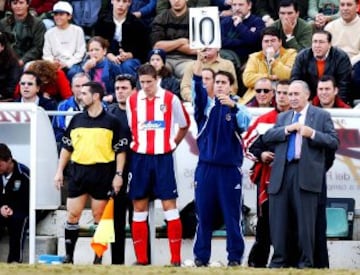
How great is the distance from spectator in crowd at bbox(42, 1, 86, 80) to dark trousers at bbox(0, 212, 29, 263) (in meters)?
2.89

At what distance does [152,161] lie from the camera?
15.0 meters

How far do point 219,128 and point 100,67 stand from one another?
3.08m

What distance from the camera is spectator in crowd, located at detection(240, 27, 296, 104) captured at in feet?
54.7

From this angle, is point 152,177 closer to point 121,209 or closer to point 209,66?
point 121,209

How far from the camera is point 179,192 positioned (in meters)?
15.9

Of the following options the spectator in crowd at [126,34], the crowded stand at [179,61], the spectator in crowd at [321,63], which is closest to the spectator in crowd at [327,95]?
the crowded stand at [179,61]

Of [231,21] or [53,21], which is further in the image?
[53,21]

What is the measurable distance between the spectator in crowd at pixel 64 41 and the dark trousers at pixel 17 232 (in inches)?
114

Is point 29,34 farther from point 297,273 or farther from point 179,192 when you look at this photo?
Result: point 297,273

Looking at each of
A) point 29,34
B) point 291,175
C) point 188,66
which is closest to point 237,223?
point 291,175

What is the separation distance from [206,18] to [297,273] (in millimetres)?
3111

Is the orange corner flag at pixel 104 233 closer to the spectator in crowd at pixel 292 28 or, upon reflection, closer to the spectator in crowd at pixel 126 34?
the spectator in crowd at pixel 126 34

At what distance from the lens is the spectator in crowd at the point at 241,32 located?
58.6 feet

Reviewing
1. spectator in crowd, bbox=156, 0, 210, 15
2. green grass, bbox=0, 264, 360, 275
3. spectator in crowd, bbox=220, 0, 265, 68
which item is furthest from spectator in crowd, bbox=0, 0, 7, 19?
green grass, bbox=0, 264, 360, 275
